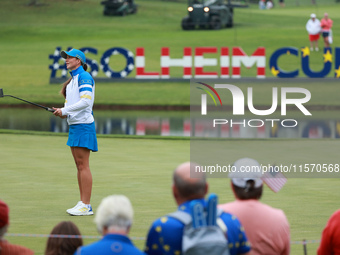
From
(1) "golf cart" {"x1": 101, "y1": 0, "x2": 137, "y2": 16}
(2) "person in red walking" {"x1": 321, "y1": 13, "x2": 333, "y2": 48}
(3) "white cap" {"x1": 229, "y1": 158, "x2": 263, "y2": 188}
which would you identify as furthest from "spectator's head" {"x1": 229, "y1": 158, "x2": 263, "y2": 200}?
(1) "golf cart" {"x1": 101, "y1": 0, "x2": 137, "y2": 16}

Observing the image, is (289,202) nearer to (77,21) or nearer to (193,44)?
(193,44)

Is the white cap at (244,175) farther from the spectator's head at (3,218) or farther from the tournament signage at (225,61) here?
the tournament signage at (225,61)

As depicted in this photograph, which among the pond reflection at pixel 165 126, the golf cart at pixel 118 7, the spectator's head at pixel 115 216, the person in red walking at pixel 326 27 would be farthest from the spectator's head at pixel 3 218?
the golf cart at pixel 118 7

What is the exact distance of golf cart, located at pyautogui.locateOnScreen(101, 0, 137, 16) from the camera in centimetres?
6275

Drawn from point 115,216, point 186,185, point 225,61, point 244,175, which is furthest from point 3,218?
point 225,61

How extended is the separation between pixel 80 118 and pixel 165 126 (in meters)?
14.0

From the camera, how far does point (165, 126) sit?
23234 mm

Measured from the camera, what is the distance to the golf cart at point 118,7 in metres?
62.8

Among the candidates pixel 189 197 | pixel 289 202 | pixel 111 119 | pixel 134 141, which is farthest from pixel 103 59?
pixel 189 197

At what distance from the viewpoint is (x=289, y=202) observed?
10.1 m

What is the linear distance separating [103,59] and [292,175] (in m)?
23.5

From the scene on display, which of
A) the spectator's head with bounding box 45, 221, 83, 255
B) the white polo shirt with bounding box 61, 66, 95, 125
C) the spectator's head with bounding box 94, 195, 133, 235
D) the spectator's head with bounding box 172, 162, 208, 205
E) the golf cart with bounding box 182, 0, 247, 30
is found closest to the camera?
the spectator's head with bounding box 94, 195, 133, 235

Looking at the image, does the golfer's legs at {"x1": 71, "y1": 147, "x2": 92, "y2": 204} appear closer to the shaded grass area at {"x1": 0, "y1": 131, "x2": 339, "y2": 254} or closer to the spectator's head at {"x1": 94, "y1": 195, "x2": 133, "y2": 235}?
the shaded grass area at {"x1": 0, "y1": 131, "x2": 339, "y2": 254}

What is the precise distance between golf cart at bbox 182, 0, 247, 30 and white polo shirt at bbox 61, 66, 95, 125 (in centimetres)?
4401
